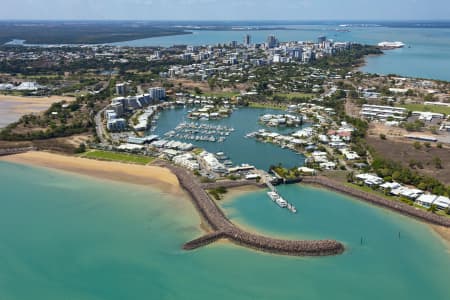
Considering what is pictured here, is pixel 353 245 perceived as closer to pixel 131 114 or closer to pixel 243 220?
pixel 243 220

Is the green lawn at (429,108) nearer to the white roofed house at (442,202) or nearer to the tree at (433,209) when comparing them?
the white roofed house at (442,202)

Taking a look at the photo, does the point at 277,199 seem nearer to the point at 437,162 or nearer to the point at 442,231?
the point at 442,231

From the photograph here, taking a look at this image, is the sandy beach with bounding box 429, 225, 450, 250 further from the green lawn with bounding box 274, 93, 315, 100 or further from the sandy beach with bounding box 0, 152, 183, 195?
the green lawn with bounding box 274, 93, 315, 100

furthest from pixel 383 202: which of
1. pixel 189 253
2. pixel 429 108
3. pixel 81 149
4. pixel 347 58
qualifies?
pixel 347 58

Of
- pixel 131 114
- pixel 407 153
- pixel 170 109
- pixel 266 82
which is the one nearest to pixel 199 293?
pixel 407 153

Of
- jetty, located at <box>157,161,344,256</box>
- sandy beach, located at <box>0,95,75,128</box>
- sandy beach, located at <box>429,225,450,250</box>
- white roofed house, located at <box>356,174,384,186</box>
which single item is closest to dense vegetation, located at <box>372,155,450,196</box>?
white roofed house, located at <box>356,174,384,186</box>

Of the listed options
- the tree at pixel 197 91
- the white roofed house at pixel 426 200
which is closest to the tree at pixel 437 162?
the white roofed house at pixel 426 200
